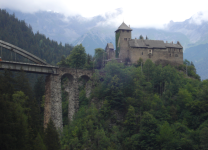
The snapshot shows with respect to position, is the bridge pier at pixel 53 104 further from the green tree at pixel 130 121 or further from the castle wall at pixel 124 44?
the castle wall at pixel 124 44

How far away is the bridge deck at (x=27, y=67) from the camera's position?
4622 cm

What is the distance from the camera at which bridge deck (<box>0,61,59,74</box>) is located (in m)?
46.2

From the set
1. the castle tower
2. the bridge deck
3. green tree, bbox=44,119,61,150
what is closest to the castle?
the castle tower

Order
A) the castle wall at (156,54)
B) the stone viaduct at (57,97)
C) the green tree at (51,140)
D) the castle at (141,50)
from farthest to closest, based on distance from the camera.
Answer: the castle at (141,50), the castle wall at (156,54), the stone viaduct at (57,97), the green tree at (51,140)

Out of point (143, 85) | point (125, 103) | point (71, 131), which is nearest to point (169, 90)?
point (143, 85)

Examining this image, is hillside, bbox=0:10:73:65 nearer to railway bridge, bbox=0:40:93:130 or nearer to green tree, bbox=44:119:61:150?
railway bridge, bbox=0:40:93:130

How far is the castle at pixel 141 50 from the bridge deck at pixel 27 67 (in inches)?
973

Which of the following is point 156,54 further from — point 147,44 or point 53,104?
point 53,104

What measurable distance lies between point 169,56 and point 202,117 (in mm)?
28842

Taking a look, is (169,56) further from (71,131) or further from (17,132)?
(17,132)

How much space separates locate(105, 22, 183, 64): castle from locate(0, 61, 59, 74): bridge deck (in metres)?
24.7

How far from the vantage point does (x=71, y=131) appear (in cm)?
4891

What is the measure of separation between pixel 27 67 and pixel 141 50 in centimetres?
3451

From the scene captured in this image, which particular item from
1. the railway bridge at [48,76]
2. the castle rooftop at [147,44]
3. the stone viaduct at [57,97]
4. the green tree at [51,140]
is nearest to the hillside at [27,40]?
the castle rooftop at [147,44]
